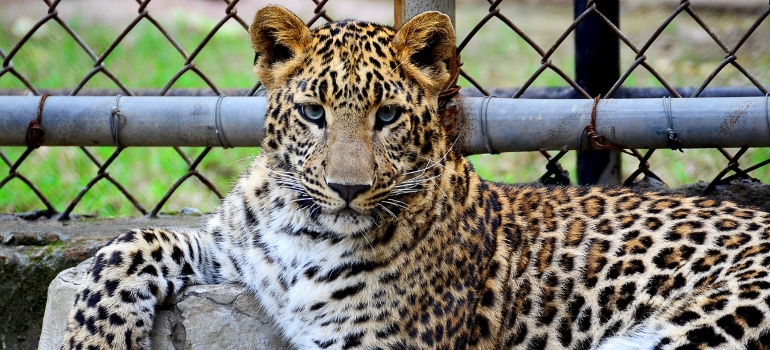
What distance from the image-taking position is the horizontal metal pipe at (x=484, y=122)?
4945 mm

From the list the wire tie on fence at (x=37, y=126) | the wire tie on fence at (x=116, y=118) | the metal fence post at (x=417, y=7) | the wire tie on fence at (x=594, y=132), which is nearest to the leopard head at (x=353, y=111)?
the metal fence post at (x=417, y=7)

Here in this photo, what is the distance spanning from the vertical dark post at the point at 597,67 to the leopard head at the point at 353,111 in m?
2.09

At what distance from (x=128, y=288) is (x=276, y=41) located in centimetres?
130

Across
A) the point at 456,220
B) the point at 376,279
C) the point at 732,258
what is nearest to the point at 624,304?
the point at 732,258

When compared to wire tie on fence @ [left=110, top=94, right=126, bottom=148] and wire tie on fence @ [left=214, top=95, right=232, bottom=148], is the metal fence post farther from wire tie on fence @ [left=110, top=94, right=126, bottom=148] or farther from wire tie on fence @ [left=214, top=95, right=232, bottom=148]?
wire tie on fence @ [left=110, top=94, right=126, bottom=148]

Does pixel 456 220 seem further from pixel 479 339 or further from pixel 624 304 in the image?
pixel 624 304

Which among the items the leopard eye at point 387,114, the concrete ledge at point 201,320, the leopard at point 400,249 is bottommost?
the concrete ledge at point 201,320

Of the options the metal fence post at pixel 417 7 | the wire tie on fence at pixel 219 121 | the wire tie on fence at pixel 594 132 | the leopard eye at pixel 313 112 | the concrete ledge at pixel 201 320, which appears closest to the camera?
the leopard eye at pixel 313 112

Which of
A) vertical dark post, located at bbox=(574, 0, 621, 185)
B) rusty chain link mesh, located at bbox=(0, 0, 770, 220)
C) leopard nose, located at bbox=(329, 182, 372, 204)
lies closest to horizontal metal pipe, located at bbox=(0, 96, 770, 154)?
rusty chain link mesh, located at bbox=(0, 0, 770, 220)

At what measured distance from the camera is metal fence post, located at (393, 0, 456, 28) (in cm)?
488

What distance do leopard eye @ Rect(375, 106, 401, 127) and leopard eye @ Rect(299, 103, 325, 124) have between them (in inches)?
9.8

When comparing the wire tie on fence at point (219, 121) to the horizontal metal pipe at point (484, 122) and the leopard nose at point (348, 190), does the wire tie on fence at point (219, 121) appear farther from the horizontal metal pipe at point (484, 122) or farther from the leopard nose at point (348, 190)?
the leopard nose at point (348, 190)

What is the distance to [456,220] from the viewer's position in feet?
15.4

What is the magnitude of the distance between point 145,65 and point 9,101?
7.32 metres
